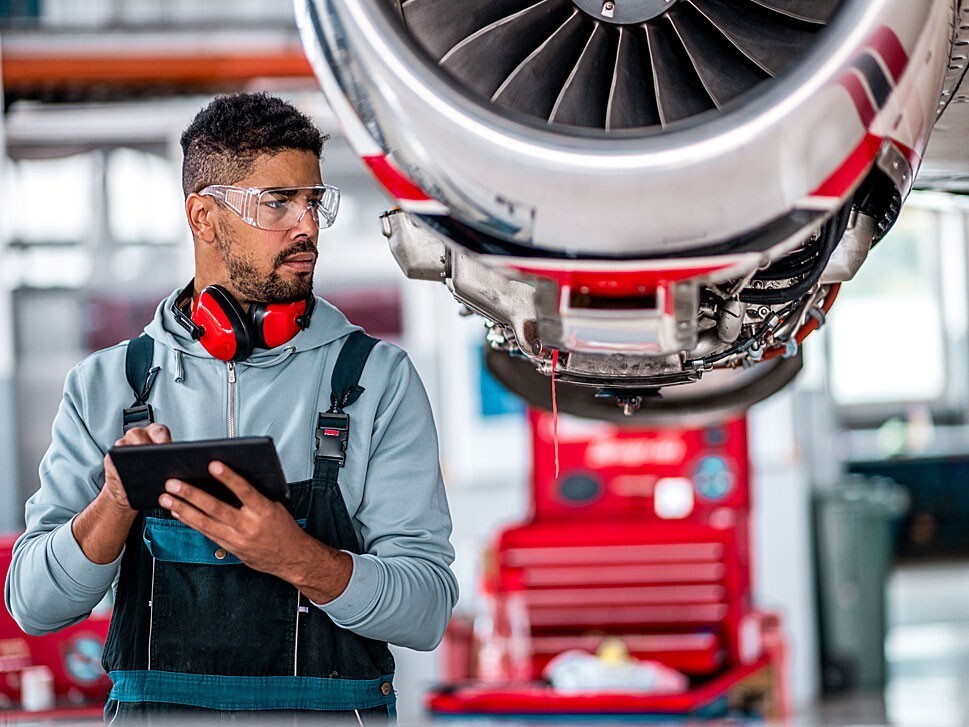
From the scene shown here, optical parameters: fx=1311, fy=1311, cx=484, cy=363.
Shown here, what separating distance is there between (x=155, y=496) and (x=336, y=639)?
30 cm

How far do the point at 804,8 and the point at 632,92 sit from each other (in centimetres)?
25

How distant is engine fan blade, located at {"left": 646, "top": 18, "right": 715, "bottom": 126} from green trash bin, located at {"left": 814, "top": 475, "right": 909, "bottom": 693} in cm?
496

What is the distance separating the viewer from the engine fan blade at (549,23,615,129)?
5.70ft

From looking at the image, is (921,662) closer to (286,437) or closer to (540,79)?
(540,79)

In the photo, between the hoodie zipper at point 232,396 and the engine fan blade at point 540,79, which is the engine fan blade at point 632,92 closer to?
the engine fan blade at point 540,79

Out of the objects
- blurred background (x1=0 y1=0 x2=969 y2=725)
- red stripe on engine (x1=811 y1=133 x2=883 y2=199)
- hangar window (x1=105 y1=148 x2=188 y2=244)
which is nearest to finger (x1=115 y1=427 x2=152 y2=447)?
red stripe on engine (x1=811 y1=133 x2=883 y2=199)

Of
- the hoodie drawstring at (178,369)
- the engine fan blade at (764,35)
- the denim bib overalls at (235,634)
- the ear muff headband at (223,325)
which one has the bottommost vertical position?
the denim bib overalls at (235,634)

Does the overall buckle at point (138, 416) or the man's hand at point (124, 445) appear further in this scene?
the overall buckle at point (138, 416)

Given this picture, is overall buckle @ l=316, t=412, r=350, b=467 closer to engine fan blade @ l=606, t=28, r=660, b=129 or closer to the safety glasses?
the safety glasses

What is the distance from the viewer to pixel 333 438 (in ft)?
4.94

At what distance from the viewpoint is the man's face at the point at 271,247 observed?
61.5 inches

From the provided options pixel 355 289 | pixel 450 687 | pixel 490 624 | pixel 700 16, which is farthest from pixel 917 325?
pixel 700 16

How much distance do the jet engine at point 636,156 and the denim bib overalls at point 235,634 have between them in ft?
0.90

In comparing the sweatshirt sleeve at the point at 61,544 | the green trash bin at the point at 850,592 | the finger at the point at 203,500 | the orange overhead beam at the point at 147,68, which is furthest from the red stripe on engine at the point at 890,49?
the green trash bin at the point at 850,592
